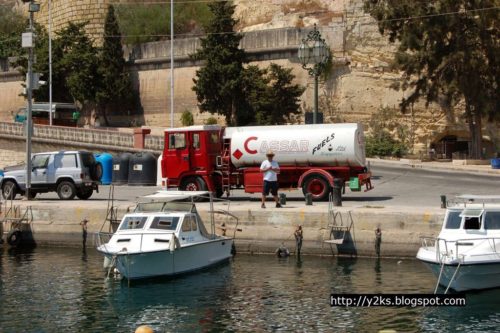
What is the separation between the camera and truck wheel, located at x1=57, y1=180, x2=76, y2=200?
35.5m

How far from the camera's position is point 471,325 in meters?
19.0

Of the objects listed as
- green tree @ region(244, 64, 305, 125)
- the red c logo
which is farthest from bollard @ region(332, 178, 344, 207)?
green tree @ region(244, 64, 305, 125)

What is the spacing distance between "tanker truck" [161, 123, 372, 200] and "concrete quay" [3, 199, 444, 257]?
1.85 m

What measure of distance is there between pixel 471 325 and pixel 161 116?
5069 centimetres

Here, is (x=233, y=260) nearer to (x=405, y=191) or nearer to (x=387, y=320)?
(x=387, y=320)

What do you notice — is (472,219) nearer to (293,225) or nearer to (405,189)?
(293,225)

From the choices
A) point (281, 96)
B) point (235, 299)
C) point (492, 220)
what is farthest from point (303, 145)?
point (281, 96)

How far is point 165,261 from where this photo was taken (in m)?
24.4

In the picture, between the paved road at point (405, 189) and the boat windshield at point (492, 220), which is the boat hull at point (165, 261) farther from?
the boat windshield at point (492, 220)

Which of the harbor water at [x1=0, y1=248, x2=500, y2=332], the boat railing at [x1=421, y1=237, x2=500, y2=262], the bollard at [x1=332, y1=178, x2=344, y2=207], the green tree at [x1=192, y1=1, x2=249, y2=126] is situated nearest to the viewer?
the harbor water at [x1=0, y1=248, x2=500, y2=332]

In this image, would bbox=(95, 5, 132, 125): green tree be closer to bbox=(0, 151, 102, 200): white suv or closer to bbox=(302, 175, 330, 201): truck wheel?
bbox=(0, 151, 102, 200): white suv

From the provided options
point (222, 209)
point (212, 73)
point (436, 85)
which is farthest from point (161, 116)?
point (222, 209)

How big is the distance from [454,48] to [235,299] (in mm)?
30980

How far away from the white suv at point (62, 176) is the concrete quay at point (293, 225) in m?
3.87
